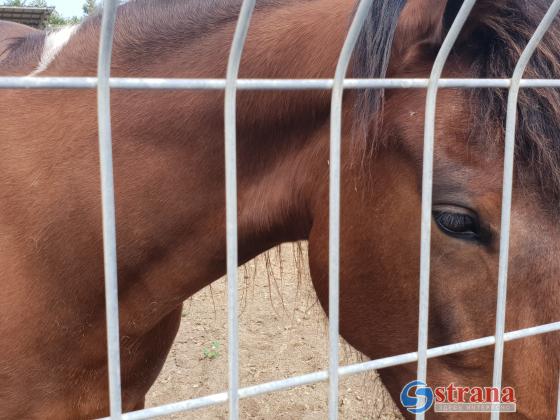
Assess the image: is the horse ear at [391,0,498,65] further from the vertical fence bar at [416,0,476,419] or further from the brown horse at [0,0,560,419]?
the vertical fence bar at [416,0,476,419]

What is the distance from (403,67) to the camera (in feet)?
3.24

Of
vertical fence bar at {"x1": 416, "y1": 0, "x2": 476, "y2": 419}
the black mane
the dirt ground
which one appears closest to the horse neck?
the black mane

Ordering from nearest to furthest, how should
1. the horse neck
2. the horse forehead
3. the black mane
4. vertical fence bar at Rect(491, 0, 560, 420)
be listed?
vertical fence bar at Rect(491, 0, 560, 420), the black mane, the horse neck, the horse forehead

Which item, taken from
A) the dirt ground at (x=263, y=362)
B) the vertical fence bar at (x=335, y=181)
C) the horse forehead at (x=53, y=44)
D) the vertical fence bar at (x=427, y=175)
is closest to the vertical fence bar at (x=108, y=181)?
the vertical fence bar at (x=335, y=181)

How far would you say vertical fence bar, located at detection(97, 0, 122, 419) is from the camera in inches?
19.7

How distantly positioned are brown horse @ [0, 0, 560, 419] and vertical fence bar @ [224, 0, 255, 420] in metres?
0.44

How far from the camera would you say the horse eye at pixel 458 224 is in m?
0.92

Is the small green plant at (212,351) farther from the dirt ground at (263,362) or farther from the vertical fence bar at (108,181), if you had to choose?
the vertical fence bar at (108,181)

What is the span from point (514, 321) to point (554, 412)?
184 millimetres

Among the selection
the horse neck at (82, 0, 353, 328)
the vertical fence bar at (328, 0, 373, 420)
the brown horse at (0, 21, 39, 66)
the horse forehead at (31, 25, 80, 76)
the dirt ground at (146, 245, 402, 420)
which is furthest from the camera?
the dirt ground at (146, 245, 402, 420)

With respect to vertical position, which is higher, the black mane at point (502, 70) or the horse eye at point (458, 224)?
the black mane at point (502, 70)

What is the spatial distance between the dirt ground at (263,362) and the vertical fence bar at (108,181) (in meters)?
1.64

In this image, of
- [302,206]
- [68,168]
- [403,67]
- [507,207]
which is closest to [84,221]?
[68,168]

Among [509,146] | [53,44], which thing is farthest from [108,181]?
[53,44]
